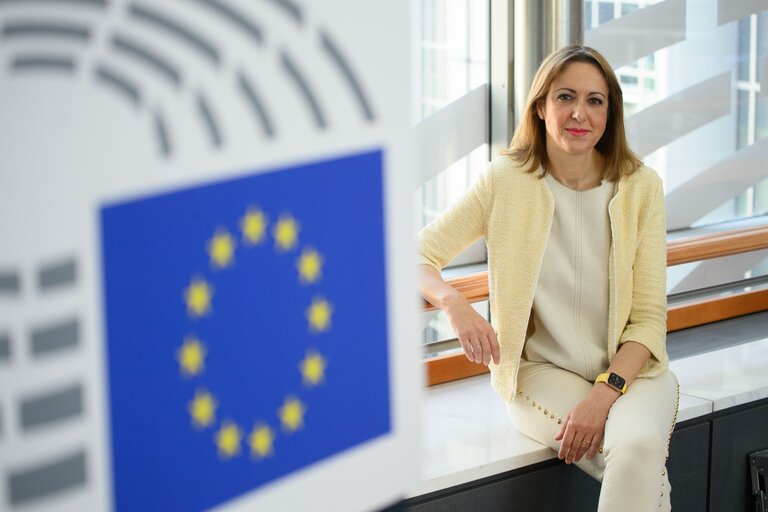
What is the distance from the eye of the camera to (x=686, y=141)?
372 centimetres

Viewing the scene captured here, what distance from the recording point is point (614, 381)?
2.38m

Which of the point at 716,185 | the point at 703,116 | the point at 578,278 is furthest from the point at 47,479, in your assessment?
the point at 716,185

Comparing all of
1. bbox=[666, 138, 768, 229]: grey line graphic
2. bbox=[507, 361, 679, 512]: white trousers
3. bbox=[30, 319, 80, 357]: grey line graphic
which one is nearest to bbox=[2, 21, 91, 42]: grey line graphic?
bbox=[30, 319, 80, 357]: grey line graphic

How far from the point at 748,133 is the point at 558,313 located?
1.84m

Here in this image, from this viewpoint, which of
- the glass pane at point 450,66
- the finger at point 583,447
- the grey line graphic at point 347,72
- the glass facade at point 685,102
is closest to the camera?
the grey line graphic at point 347,72

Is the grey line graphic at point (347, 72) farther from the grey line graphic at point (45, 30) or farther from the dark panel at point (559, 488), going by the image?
the dark panel at point (559, 488)

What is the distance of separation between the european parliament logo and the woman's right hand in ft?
5.69

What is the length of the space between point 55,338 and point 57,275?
0.09 ft

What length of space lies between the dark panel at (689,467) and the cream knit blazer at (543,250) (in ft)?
1.06

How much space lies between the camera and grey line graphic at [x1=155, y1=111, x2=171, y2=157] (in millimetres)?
447

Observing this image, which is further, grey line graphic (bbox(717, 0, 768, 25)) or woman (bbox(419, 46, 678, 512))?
grey line graphic (bbox(717, 0, 768, 25))

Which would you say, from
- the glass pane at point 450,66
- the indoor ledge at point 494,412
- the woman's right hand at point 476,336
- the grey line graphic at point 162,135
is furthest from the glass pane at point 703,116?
the grey line graphic at point 162,135

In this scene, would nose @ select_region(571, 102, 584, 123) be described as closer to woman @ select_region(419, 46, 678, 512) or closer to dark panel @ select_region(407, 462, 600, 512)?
woman @ select_region(419, 46, 678, 512)

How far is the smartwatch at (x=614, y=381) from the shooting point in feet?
7.79
